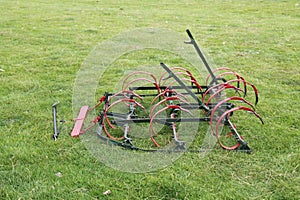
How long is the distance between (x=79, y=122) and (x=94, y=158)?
78 cm

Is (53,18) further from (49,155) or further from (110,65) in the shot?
(49,155)

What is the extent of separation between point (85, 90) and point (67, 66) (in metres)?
1.41

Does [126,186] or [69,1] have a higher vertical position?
[69,1]

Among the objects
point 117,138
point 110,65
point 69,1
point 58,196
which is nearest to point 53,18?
point 69,1

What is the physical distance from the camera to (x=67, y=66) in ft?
20.5

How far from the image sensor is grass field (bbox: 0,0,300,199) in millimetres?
2965

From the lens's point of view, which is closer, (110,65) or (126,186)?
(126,186)

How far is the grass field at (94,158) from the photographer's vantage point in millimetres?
2965

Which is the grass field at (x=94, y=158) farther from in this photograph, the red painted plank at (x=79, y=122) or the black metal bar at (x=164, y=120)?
the black metal bar at (x=164, y=120)

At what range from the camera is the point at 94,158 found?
11.1 ft

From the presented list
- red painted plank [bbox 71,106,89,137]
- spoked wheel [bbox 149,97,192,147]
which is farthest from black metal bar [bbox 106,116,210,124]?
red painted plank [bbox 71,106,89,137]

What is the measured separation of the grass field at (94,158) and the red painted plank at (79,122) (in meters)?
0.13

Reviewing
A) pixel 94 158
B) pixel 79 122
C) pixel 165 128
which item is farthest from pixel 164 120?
pixel 79 122

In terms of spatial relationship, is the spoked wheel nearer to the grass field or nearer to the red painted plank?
the grass field
